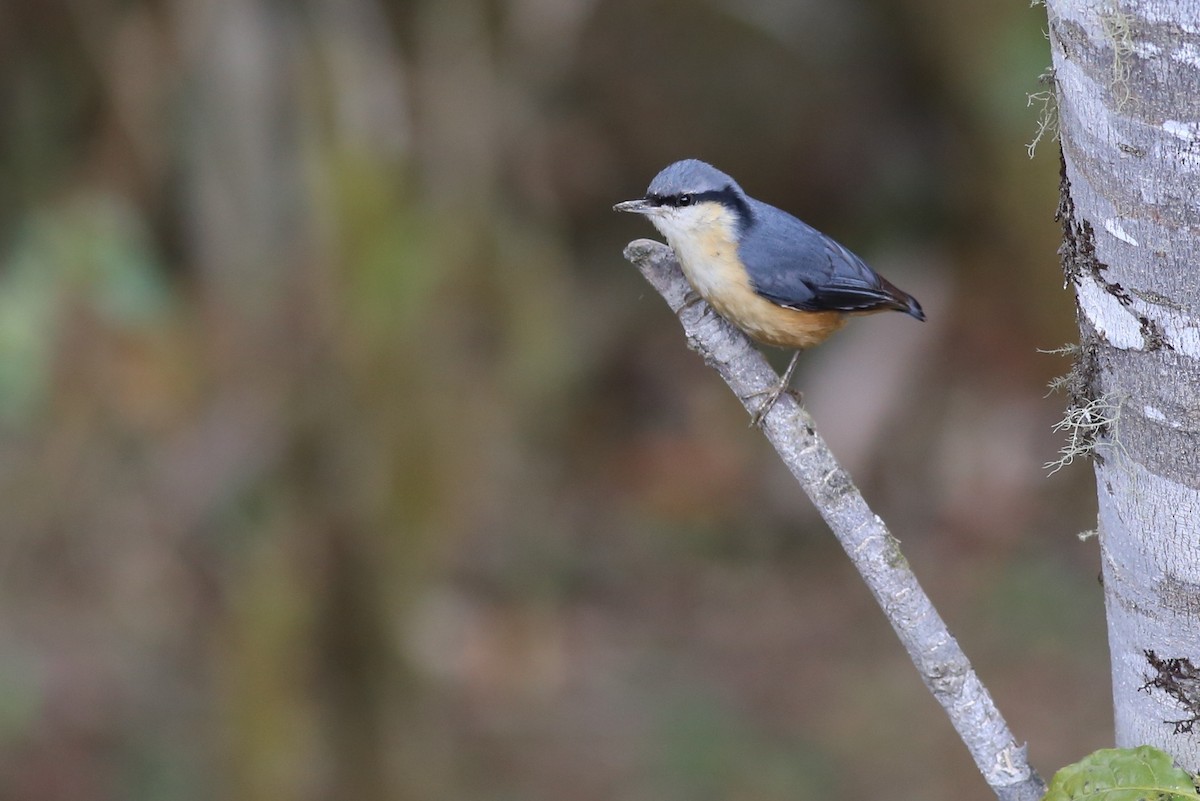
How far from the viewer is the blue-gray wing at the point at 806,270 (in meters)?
3.38

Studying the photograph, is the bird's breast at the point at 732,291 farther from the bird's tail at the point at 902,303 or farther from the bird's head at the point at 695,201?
the bird's tail at the point at 902,303

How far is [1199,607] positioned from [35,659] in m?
6.22

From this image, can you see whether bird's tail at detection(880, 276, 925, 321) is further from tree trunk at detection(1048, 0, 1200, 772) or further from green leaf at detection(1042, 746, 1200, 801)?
green leaf at detection(1042, 746, 1200, 801)

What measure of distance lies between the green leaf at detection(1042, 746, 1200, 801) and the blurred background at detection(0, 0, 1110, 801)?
3.87 meters

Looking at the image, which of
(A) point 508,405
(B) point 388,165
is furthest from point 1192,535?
(A) point 508,405

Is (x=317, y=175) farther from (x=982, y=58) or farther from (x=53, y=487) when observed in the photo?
(x=982, y=58)

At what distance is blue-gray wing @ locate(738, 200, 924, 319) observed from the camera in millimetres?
3379

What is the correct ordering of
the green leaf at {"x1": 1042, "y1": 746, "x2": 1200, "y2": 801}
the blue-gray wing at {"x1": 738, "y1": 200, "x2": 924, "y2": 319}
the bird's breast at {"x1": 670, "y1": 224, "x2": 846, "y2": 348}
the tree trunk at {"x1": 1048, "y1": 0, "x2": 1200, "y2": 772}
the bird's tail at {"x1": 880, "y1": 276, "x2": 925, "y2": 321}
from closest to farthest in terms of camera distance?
the tree trunk at {"x1": 1048, "y1": 0, "x2": 1200, "y2": 772} → the green leaf at {"x1": 1042, "y1": 746, "x2": 1200, "y2": 801} → the bird's breast at {"x1": 670, "y1": 224, "x2": 846, "y2": 348} → the blue-gray wing at {"x1": 738, "y1": 200, "x2": 924, "y2": 319} → the bird's tail at {"x1": 880, "y1": 276, "x2": 925, "y2": 321}

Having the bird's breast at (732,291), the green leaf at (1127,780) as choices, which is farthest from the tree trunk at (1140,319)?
the bird's breast at (732,291)

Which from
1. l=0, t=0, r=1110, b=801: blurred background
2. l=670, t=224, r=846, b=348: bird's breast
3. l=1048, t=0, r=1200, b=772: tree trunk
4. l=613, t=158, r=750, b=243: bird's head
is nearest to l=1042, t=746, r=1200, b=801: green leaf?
l=1048, t=0, r=1200, b=772: tree trunk

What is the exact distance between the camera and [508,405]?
6.73 m

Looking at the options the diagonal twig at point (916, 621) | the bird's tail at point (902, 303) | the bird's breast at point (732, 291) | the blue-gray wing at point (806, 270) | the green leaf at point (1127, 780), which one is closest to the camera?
the green leaf at point (1127, 780)

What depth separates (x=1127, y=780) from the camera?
1712 millimetres

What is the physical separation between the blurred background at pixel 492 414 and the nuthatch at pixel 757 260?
2045 mm
